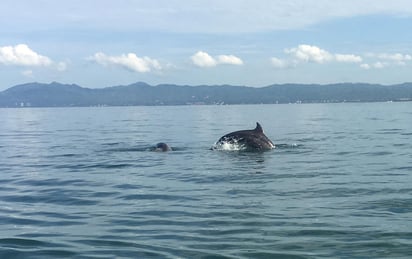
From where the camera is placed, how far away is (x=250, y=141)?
104 ft

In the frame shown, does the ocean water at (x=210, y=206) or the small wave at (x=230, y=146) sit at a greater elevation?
the small wave at (x=230, y=146)

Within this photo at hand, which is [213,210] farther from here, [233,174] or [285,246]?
[233,174]

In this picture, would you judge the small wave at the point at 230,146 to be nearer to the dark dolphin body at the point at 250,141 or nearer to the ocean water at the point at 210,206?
the dark dolphin body at the point at 250,141

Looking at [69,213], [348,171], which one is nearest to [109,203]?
[69,213]

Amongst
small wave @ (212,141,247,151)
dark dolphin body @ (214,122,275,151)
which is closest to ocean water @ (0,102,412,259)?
dark dolphin body @ (214,122,275,151)

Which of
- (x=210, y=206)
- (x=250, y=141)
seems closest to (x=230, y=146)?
(x=250, y=141)

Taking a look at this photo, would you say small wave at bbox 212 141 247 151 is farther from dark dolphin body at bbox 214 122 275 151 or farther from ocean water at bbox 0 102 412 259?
ocean water at bbox 0 102 412 259

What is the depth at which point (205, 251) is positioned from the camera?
35.6ft

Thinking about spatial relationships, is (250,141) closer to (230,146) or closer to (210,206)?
(230,146)

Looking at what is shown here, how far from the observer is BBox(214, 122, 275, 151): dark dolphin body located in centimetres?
3132

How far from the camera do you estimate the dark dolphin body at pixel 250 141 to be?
31322 mm

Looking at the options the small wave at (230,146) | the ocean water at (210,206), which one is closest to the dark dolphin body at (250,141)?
the small wave at (230,146)

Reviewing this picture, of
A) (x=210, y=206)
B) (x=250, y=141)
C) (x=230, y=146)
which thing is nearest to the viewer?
(x=210, y=206)

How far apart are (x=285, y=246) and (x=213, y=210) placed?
12.4 ft
